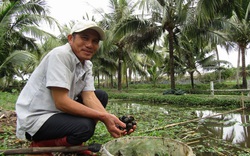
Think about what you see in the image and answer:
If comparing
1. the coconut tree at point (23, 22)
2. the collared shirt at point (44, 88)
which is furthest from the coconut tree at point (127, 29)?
the collared shirt at point (44, 88)

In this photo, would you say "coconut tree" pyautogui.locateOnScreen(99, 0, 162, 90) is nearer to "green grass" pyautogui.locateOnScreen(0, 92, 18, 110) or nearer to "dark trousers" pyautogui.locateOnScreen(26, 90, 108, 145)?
"green grass" pyautogui.locateOnScreen(0, 92, 18, 110)

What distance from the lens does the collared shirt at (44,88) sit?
158 centimetres

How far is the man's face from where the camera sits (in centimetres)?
174

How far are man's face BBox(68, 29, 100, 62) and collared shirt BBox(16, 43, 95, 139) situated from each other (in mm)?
48

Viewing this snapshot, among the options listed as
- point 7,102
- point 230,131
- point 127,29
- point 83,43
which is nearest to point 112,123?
point 83,43

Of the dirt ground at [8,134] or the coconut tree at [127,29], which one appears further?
the coconut tree at [127,29]

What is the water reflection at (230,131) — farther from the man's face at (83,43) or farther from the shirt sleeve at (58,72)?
the shirt sleeve at (58,72)

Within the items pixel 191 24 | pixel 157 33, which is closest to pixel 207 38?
pixel 191 24

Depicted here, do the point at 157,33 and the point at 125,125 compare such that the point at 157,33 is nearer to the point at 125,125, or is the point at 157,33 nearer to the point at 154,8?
the point at 154,8

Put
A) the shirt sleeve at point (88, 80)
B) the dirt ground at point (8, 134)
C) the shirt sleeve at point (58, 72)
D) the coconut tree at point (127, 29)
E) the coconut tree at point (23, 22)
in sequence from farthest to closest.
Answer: the coconut tree at point (127, 29) → the coconut tree at point (23, 22) → the dirt ground at point (8, 134) → the shirt sleeve at point (88, 80) → the shirt sleeve at point (58, 72)

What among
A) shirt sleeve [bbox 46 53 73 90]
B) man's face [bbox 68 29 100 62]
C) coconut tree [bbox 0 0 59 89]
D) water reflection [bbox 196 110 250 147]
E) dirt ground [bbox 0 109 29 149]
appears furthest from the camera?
coconut tree [bbox 0 0 59 89]

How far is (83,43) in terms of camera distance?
174 centimetres

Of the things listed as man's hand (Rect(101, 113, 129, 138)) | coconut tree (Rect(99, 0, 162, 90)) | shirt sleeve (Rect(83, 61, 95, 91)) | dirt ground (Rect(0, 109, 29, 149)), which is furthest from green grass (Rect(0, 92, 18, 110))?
coconut tree (Rect(99, 0, 162, 90))

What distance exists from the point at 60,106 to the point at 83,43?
54 centimetres
